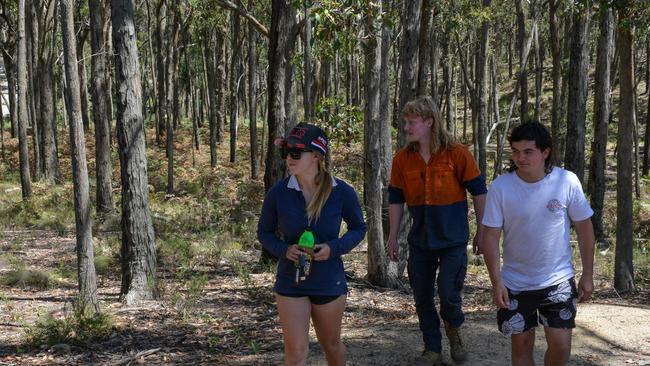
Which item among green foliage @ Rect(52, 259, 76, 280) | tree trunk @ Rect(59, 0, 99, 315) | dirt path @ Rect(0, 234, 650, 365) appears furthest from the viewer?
green foliage @ Rect(52, 259, 76, 280)

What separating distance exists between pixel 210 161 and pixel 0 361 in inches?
876

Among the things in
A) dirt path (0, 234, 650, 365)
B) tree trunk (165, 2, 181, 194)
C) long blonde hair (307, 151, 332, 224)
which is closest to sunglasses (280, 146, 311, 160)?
long blonde hair (307, 151, 332, 224)

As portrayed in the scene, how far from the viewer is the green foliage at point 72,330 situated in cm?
665

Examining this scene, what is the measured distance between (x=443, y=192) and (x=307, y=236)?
1.27 meters

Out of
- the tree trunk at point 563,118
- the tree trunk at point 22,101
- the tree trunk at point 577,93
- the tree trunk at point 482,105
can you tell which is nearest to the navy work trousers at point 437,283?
the tree trunk at point 577,93

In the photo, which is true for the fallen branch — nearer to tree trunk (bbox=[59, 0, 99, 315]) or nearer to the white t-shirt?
tree trunk (bbox=[59, 0, 99, 315])

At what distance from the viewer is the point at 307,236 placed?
3545 millimetres

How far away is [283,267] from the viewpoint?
3.65 metres

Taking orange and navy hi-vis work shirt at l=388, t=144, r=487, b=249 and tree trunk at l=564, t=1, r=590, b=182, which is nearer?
orange and navy hi-vis work shirt at l=388, t=144, r=487, b=249

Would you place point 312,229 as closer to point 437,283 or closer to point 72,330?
point 437,283

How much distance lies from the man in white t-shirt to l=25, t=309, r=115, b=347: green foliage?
4.64 metres

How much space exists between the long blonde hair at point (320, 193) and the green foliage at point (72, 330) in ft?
13.4

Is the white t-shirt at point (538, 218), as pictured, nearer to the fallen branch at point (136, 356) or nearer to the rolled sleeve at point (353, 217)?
the rolled sleeve at point (353, 217)

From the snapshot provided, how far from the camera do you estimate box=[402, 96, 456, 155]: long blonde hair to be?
4422 mm
